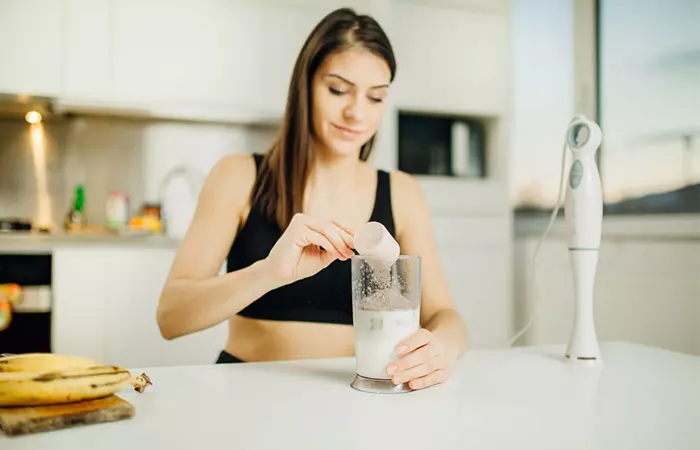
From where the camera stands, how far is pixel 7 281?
1979 millimetres

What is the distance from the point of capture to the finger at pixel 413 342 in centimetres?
72

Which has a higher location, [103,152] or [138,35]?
[138,35]

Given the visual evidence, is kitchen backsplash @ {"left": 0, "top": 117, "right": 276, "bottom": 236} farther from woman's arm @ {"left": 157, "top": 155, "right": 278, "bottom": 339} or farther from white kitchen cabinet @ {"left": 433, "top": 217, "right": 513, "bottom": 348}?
woman's arm @ {"left": 157, "top": 155, "right": 278, "bottom": 339}

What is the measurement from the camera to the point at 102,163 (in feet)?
7.56

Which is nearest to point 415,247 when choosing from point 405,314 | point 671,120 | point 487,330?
point 405,314

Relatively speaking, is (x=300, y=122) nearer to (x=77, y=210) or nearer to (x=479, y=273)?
(x=77, y=210)

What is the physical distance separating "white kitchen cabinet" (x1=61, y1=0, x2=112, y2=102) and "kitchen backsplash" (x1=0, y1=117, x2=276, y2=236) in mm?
210

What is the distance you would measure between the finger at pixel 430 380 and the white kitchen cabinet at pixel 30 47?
1.82 meters

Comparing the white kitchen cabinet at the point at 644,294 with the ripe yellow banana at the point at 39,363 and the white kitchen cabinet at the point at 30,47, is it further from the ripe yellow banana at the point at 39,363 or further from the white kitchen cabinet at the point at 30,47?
the white kitchen cabinet at the point at 30,47

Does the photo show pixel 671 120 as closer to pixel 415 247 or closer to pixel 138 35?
pixel 415 247

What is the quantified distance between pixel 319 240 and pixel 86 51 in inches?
65.7

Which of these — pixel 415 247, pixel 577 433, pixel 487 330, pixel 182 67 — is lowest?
pixel 487 330

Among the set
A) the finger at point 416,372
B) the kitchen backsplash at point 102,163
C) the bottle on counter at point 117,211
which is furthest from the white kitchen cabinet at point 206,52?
the finger at point 416,372

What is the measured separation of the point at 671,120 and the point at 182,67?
5.25 ft
